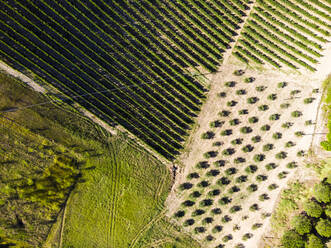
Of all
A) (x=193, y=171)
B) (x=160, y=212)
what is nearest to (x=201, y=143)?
(x=193, y=171)

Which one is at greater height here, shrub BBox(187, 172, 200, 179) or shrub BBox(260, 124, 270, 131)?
shrub BBox(260, 124, 270, 131)

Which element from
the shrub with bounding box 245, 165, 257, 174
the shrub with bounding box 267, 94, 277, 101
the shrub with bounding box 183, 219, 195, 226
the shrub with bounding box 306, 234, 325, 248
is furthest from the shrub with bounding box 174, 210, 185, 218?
the shrub with bounding box 267, 94, 277, 101

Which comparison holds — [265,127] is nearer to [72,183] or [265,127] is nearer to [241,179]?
[241,179]

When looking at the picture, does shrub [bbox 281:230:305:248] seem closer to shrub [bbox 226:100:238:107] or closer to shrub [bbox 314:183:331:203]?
shrub [bbox 314:183:331:203]

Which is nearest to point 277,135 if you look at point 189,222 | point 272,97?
point 272,97

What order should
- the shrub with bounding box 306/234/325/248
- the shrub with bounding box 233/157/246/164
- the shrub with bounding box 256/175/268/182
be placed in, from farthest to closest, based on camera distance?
the shrub with bounding box 233/157/246/164
the shrub with bounding box 256/175/268/182
the shrub with bounding box 306/234/325/248
